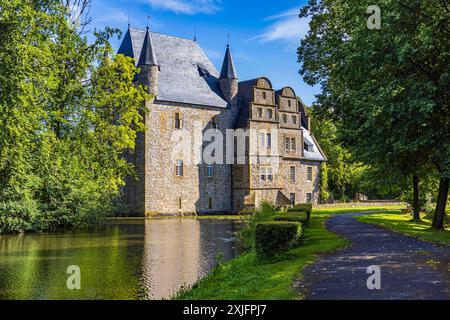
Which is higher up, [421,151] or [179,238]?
[421,151]

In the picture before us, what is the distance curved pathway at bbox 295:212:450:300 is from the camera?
30.2 ft

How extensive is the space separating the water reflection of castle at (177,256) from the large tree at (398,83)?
7.66 meters

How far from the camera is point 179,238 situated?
998 inches

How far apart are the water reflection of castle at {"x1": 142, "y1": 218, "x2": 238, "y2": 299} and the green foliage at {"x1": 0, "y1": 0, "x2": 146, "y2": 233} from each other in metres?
5.80

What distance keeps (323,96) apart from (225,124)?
25.0 meters

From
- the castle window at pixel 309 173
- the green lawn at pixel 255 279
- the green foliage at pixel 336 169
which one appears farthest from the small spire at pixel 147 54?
the green lawn at pixel 255 279

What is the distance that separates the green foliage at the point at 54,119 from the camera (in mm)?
20766

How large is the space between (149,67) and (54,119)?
2085 cm

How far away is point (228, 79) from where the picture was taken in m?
51.2

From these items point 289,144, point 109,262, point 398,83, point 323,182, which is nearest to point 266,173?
point 289,144
